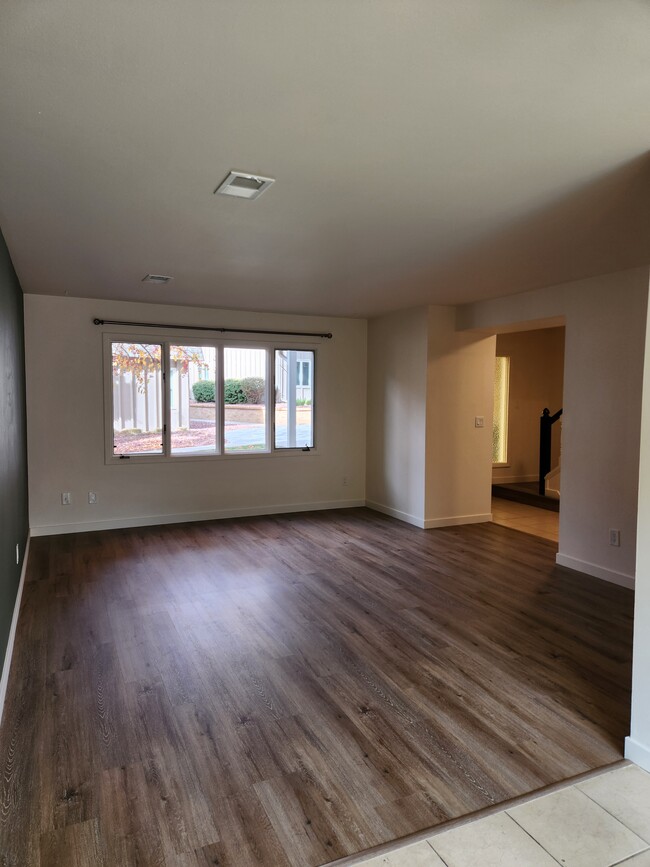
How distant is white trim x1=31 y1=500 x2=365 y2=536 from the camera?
18.5ft

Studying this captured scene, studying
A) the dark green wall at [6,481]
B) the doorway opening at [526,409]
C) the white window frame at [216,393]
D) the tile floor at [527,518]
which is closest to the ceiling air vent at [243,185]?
the dark green wall at [6,481]

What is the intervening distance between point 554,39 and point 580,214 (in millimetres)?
1562

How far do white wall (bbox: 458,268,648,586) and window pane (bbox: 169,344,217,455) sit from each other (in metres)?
3.66

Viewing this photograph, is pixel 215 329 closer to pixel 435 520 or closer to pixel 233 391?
pixel 233 391

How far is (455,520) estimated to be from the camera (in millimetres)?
6133

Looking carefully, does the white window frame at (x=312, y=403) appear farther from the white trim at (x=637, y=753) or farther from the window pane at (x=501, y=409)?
the white trim at (x=637, y=753)

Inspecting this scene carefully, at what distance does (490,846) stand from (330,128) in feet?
8.17

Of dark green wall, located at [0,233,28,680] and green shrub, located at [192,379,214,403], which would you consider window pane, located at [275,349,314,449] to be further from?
dark green wall, located at [0,233,28,680]

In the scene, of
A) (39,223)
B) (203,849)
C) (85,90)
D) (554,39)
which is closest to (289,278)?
(39,223)

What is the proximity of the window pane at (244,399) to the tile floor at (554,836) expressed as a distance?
16.5 feet

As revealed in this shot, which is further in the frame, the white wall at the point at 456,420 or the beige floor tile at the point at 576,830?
the white wall at the point at 456,420

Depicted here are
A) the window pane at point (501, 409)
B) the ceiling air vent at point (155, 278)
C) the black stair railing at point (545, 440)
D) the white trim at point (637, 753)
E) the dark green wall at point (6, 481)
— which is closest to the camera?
the white trim at point (637, 753)

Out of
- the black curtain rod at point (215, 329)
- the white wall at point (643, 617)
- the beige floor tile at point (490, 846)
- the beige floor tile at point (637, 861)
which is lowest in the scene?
the beige floor tile at point (637, 861)

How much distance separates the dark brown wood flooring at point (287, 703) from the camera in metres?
1.84
